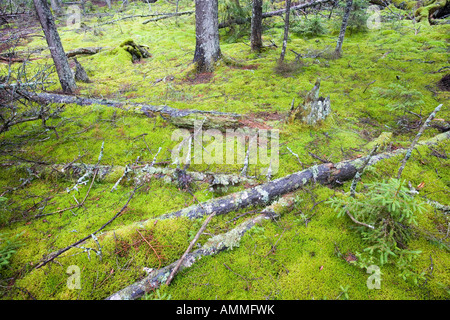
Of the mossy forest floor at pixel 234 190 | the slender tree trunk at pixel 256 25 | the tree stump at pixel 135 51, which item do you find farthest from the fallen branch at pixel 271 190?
the tree stump at pixel 135 51

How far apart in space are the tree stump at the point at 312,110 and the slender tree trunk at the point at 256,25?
6924 millimetres

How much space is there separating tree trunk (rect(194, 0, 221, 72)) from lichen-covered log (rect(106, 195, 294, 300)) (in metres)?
7.92

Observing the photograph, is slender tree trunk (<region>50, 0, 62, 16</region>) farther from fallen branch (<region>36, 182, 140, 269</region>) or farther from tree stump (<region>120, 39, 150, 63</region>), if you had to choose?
fallen branch (<region>36, 182, 140, 269</region>)

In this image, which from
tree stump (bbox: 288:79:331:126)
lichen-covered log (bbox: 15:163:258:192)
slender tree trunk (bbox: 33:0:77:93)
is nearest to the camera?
lichen-covered log (bbox: 15:163:258:192)

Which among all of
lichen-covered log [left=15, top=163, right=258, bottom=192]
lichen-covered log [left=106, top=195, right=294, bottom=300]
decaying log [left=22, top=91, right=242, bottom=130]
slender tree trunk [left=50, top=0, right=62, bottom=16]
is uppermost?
slender tree trunk [left=50, top=0, right=62, bottom=16]

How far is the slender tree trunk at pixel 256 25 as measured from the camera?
9.53 metres

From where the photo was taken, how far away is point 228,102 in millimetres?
6723

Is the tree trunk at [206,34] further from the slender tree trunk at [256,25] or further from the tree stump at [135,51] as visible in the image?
the tree stump at [135,51]

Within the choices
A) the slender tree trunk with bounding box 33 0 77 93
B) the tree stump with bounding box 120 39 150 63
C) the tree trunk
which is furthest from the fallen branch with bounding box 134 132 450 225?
the tree stump with bounding box 120 39 150 63

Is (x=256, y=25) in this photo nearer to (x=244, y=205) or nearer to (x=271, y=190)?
(x=271, y=190)

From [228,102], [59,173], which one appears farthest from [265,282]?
[228,102]

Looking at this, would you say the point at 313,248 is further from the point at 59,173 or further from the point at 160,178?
the point at 59,173

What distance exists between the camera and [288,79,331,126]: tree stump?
5.15 m

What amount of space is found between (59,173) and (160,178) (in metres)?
2.14
